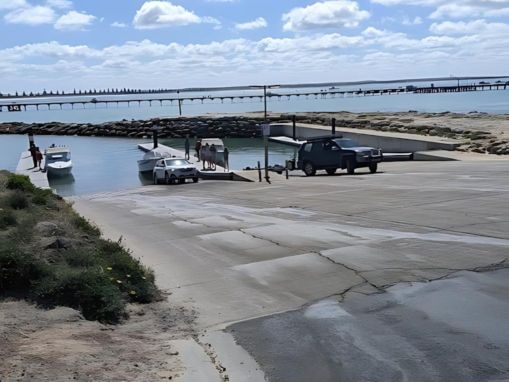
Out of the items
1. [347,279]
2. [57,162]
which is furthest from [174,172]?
[347,279]

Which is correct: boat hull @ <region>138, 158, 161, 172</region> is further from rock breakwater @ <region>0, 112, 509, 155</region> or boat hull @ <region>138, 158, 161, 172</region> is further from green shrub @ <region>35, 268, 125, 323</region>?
green shrub @ <region>35, 268, 125, 323</region>

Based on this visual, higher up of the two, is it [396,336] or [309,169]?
[396,336]

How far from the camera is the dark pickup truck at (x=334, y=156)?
30234 mm

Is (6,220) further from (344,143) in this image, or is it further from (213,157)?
(213,157)

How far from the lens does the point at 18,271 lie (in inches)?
303

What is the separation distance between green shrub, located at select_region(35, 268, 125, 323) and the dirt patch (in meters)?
0.19

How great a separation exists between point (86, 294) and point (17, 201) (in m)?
7.39

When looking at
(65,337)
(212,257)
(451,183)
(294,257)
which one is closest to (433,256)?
(294,257)

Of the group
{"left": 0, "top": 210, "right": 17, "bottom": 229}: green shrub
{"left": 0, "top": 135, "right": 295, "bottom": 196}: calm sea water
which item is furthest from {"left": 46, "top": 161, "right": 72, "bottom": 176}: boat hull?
{"left": 0, "top": 210, "right": 17, "bottom": 229}: green shrub

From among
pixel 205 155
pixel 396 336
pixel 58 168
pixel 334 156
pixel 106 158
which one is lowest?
pixel 106 158

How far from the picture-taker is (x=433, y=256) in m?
9.55

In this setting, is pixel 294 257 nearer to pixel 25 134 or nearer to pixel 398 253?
pixel 398 253

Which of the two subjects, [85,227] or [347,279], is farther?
[85,227]

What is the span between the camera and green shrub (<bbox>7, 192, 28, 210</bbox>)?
43.9 feet
